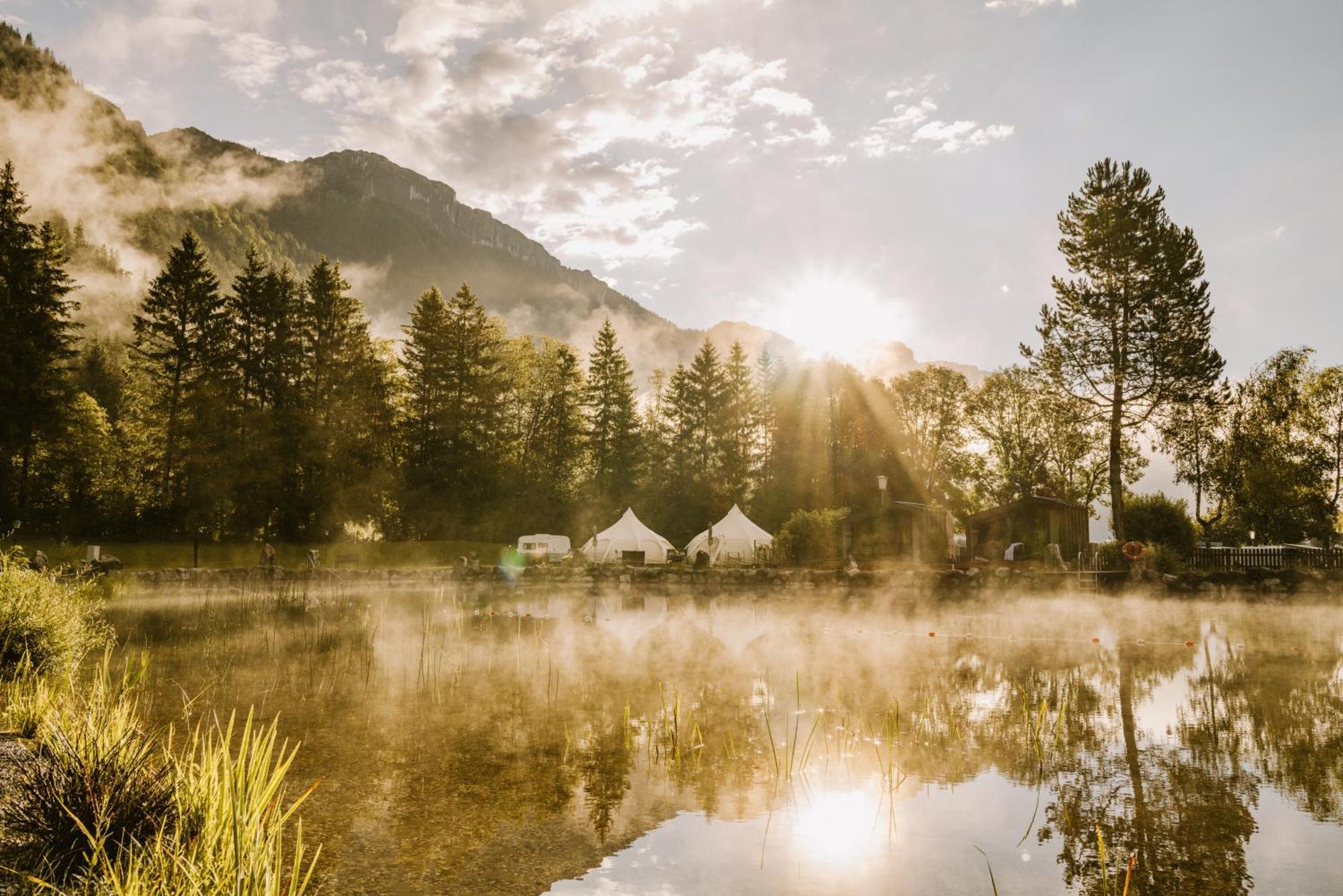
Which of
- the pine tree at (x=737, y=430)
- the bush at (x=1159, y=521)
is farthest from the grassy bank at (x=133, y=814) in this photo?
the pine tree at (x=737, y=430)

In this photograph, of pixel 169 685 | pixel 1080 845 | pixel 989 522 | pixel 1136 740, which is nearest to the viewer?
pixel 1080 845

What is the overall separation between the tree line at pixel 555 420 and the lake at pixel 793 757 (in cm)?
2308

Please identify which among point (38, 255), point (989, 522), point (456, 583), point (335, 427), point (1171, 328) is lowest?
point (456, 583)

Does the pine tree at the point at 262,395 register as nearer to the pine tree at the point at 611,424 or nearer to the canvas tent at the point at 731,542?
the pine tree at the point at 611,424

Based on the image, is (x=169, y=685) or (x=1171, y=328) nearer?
(x=169, y=685)

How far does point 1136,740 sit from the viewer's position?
25.9ft

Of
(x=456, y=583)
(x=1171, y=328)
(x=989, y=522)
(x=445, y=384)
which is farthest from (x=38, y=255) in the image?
(x=1171, y=328)

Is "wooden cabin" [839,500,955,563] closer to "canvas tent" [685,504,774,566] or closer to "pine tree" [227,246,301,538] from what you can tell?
→ "canvas tent" [685,504,774,566]

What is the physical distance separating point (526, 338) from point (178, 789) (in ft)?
201

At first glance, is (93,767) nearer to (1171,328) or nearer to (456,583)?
(456,583)

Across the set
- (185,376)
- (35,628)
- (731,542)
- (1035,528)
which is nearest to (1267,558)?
(1035,528)

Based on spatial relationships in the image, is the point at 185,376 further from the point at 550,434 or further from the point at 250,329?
the point at 550,434

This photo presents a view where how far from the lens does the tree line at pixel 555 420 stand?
34469 mm

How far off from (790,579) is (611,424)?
3388 centimetres
